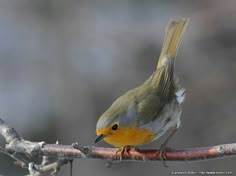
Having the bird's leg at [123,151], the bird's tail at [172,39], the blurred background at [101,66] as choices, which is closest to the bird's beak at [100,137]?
the bird's leg at [123,151]

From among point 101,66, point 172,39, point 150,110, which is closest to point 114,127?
point 150,110

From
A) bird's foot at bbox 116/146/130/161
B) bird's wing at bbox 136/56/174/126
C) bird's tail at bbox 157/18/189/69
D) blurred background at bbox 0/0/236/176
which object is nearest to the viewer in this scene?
bird's foot at bbox 116/146/130/161

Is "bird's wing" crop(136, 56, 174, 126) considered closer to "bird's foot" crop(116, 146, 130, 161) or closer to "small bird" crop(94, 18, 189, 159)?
"small bird" crop(94, 18, 189, 159)

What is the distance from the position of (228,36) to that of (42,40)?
10.00 feet

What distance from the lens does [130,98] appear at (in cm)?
380

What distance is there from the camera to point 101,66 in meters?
8.69

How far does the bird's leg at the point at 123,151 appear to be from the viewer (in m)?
2.94

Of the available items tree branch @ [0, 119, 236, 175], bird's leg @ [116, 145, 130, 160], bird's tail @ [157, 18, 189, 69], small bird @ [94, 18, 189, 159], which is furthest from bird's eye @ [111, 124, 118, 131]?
bird's tail @ [157, 18, 189, 69]

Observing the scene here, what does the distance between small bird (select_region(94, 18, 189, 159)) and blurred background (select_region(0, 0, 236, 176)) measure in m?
2.86

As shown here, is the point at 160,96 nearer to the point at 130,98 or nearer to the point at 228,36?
the point at 130,98

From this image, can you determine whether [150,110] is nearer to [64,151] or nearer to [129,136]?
[129,136]

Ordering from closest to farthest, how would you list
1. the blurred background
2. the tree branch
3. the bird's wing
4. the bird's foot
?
1. the tree branch
2. the bird's foot
3. the bird's wing
4. the blurred background

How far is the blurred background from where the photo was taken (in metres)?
7.54

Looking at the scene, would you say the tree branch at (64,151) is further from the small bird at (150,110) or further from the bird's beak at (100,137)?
the bird's beak at (100,137)
